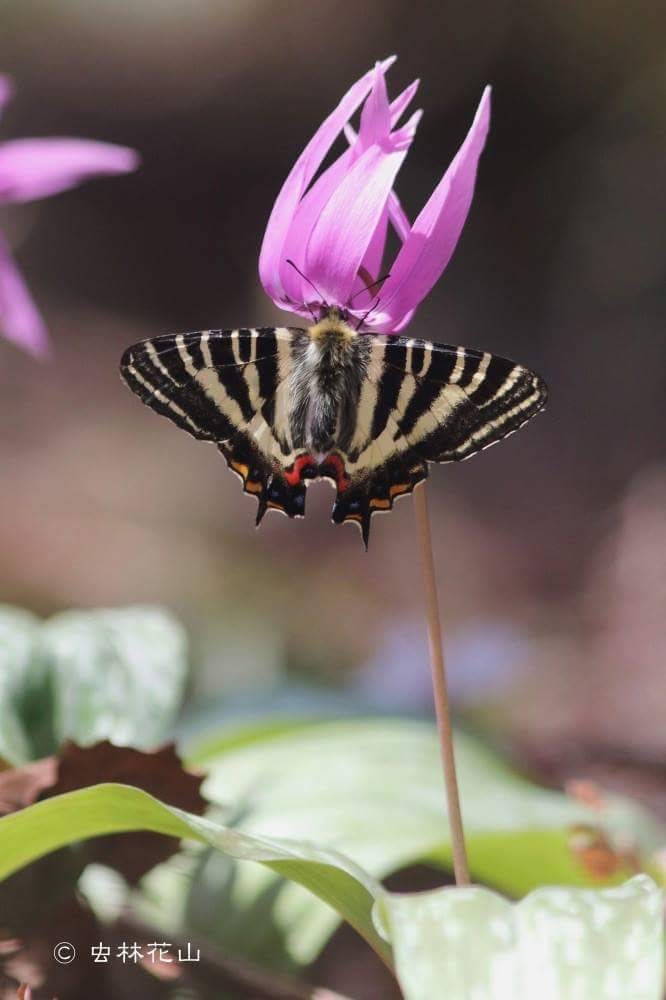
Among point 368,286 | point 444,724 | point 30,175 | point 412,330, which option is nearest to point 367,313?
point 368,286

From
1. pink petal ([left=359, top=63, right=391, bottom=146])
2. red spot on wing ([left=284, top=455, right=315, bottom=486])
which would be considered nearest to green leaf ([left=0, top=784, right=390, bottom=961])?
red spot on wing ([left=284, top=455, right=315, bottom=486])

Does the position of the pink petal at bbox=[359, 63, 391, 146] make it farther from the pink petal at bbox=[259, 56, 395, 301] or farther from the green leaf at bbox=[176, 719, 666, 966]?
Result: the green leaf at bbox=[176, 719, 666, 966]

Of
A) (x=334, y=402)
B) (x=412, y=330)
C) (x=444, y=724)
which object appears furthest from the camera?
(x=412, y=330)

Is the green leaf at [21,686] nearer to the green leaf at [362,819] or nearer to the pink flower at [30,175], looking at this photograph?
the green leaf at [362,819]

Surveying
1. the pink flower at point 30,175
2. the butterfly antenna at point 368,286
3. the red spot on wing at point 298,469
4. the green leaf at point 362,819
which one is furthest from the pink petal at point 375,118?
the green leaf at point 362,819

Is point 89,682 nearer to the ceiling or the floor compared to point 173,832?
nearer to the ceiling

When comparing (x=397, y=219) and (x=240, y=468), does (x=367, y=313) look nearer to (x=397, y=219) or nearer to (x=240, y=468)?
(x=397, y=219)

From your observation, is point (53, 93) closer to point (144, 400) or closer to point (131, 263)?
point (131, 263)
